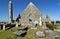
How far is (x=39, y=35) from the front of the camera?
597 inches

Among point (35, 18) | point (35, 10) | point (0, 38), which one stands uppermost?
point (35, 10)

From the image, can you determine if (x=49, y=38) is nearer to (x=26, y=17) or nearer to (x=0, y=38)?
(x=0, y=38)

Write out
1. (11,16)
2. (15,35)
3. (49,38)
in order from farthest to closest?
(11,16) < (15,35) < (49,38)

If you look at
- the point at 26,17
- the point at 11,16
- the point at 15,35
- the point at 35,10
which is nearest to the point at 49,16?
the point at 35,10

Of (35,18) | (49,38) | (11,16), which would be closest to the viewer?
(49,38)

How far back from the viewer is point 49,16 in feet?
130

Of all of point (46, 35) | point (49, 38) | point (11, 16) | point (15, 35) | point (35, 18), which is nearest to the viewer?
point (49, 38)

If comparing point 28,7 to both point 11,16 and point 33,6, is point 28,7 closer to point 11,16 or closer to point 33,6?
point 33,6

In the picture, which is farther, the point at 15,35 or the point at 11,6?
the point at 11,6

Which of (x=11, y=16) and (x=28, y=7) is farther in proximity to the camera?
(x=11, y=16)

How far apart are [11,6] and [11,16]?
12.7 feet

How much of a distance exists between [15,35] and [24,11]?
2235cm

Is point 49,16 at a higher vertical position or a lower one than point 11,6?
lower

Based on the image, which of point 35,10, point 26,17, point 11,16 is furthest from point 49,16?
point 11,16
